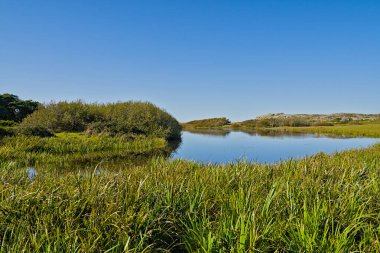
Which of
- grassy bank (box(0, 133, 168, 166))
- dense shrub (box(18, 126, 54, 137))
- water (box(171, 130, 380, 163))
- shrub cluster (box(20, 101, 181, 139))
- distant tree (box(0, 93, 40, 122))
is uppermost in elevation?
distant tree (box(0, 93, 40, 122))

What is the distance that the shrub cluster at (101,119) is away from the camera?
30.1 meters

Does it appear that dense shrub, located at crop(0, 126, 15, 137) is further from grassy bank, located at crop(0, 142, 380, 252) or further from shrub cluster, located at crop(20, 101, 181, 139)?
grassy bank, located at crop(0, 142, 380, 252)

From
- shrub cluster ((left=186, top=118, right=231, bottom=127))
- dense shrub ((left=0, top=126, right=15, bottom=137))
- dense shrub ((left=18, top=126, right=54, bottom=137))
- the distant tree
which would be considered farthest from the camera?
shrub cluster ((left=186, top=118, right=231, bottom=127))

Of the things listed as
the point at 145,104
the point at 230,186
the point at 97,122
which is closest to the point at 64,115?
the point at 97,122

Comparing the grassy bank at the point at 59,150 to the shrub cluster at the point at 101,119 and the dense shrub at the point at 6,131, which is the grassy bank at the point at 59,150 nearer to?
the dense shrub at the point at 6,131

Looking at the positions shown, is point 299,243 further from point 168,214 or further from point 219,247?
point 168,214

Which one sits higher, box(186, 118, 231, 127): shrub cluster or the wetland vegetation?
box(186, 118, 231, 127): shrub cluster

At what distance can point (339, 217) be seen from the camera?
415cm

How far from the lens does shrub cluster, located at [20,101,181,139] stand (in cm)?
3008

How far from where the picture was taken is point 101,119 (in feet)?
107

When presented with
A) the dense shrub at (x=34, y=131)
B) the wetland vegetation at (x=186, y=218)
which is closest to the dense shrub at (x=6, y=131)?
the dense shrub at (x=34, y=131)

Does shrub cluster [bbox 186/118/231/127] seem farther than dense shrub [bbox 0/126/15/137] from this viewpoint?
Yes

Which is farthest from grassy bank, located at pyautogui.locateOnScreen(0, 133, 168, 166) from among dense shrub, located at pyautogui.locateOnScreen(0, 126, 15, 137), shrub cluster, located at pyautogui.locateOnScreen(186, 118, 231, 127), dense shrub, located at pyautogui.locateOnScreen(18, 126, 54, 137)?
shrub cluster, located at pyautogui.locateOnScreen(186, 118, 231, 127)

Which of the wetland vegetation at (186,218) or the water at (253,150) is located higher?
the wetland vegetation at (186,218)
